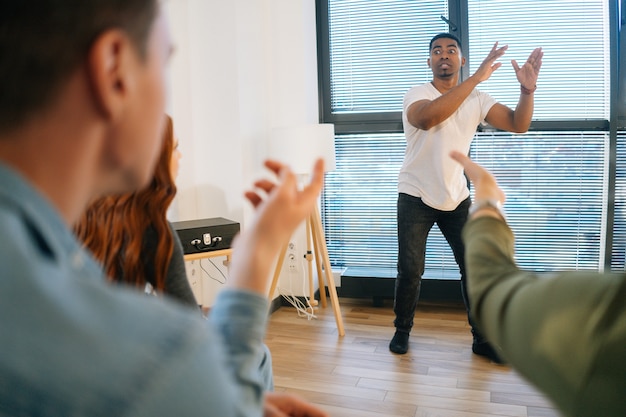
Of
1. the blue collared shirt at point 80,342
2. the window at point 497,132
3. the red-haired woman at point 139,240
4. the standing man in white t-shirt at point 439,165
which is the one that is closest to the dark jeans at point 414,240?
Result: the standing man in white t-shirt at point 439,165

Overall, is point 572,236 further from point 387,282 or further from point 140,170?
point 140,170

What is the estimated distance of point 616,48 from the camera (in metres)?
3.43

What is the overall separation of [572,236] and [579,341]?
11.3 feet

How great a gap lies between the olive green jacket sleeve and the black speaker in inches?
84.7

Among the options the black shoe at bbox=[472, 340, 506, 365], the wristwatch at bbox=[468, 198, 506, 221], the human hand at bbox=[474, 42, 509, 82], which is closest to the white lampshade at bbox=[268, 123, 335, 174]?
the human hand at bbox=[474, 42, 509, 82]

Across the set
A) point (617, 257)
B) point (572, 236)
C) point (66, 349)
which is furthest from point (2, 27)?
point (617, 257)

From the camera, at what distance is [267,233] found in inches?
→ 22.5

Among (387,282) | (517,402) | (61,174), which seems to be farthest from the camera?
(387,282)

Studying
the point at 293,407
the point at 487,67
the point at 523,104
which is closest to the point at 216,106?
the point at 487,67

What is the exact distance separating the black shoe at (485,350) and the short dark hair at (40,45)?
8.89 feet

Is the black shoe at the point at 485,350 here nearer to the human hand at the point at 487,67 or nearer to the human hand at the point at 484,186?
the human hand at the point at 487,67

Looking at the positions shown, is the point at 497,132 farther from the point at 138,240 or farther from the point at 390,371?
the point at 138,240

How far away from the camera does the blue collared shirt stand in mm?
307

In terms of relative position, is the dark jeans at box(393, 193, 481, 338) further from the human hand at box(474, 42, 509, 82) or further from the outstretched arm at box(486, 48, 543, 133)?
the human hand at box(474, 42, 509, 82)
